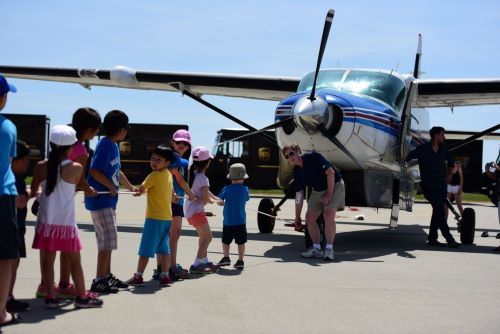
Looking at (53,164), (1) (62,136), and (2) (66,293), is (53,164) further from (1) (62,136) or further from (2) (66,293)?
(2) (66,293)

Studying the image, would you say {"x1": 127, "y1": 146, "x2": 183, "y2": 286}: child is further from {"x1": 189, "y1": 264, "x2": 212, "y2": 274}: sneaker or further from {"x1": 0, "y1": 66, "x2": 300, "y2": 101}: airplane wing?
{"x1": 0, "y1": 66, "x2": 300, "y2": 101}: airplane wing

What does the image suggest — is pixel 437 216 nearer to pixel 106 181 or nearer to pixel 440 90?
pixel 440 90

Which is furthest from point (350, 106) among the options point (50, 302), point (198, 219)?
point (50, 302)

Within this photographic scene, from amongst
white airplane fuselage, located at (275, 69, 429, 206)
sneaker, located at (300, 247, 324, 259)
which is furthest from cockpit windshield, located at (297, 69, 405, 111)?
sneaker, located at (300, 247, 324, 259)

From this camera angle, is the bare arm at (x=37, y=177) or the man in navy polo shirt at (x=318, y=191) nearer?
the bare arm at (x=37, y=177)

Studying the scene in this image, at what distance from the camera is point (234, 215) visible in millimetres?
7621

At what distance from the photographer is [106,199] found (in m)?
5.85

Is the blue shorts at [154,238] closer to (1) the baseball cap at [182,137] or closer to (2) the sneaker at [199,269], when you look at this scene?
(2) the sneaker at [199,269]

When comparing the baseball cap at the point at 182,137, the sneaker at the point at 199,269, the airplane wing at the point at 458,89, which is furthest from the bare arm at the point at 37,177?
the airplane wing at the point at 458,89

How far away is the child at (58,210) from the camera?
4.99 metres

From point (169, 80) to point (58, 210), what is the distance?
34.1 feet

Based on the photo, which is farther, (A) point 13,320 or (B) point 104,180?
(B) point 104,180

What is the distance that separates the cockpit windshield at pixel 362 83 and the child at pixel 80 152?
5.88 meters

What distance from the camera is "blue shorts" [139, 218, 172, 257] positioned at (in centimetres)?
622
